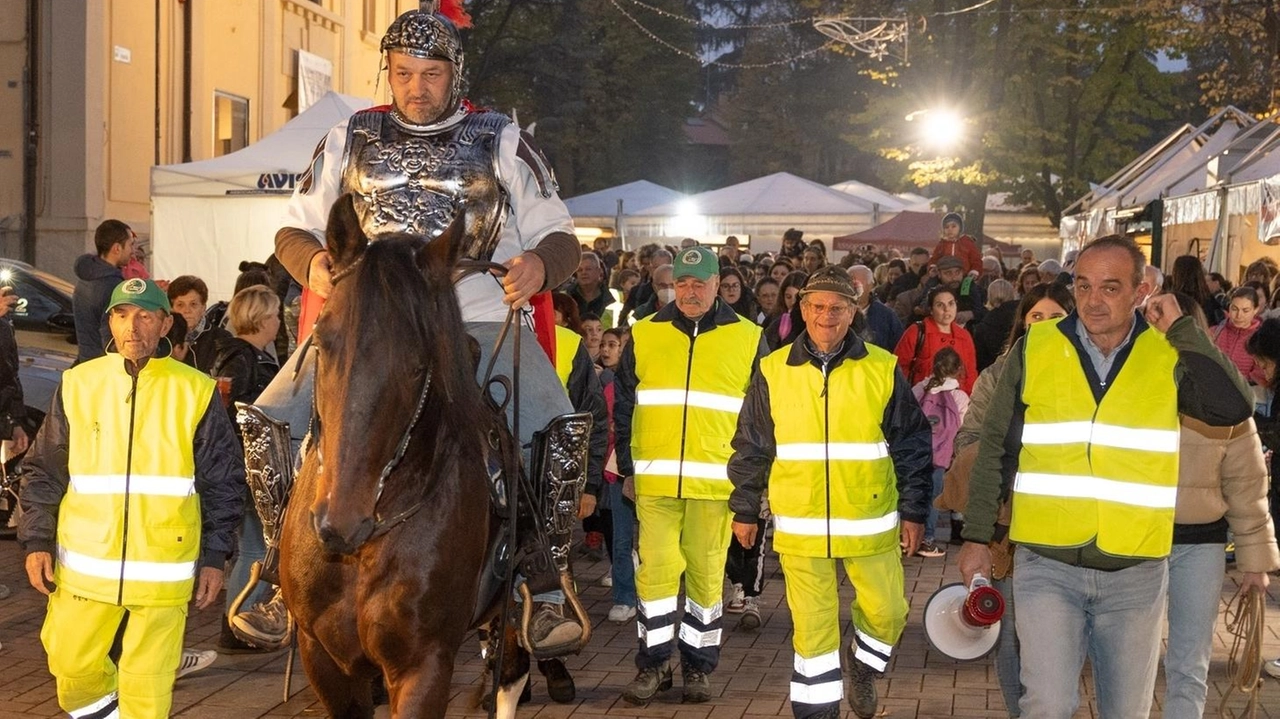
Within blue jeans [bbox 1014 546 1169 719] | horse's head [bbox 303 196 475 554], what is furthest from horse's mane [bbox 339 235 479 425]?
blue jeans [bbox 1014 546 1169 719]

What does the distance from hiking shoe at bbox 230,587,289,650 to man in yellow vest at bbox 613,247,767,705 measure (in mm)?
2732

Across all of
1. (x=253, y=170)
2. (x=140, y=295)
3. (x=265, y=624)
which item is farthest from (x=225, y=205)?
(x=265, y=624)

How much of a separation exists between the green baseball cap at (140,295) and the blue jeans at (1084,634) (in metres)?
3.41

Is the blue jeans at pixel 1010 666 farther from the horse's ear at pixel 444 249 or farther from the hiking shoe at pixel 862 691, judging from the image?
the horse's ear at pixel 444 249

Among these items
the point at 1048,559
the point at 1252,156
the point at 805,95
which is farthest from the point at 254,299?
the point at 805,95

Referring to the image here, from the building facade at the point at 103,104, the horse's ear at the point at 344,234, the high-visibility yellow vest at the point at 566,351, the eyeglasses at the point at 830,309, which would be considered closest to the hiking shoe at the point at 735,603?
the high-visibility yellow vest at the point at 566,351

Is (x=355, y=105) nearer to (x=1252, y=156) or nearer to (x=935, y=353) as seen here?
(x=935, y=353)

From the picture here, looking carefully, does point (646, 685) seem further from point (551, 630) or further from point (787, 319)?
point (787, 319)

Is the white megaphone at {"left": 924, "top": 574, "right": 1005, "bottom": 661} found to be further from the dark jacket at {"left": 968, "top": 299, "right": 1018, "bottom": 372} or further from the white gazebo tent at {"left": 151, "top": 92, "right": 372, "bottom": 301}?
the white gazebo tent at {"left": 151, "top": 92, "right": 372, "bottom": 301}

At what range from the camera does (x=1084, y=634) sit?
5.61 meters

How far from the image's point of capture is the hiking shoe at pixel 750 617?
988 cm

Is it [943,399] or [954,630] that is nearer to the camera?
[954,630]

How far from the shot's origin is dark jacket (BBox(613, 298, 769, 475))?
857cm

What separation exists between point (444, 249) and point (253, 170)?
40.8ft
